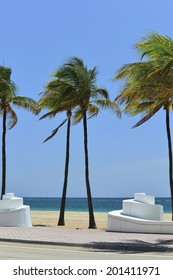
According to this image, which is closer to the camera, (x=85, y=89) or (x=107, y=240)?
(x=107, y=240)

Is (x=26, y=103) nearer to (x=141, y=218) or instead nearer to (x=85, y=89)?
(x=85, y=89)

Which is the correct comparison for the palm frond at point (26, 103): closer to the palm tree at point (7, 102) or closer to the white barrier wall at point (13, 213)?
the palm tree at point (7, 102)

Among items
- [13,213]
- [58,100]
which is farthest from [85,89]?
[13,213]

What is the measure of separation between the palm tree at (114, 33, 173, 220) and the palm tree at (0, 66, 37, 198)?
34.4 ft

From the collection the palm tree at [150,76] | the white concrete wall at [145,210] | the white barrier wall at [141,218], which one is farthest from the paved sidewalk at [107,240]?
the palm tree at [150,76]

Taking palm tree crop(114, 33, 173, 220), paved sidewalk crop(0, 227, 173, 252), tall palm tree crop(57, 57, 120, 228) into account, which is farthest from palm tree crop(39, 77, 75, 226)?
paved sidewalk crop(0, 227, 173, 252)

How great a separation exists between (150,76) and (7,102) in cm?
1676

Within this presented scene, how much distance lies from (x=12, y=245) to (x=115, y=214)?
6595 millimetres

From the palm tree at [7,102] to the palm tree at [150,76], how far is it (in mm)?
10497

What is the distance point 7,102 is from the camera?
3381 centimetres

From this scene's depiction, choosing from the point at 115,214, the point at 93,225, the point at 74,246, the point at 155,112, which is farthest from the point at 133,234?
the point at 93,225

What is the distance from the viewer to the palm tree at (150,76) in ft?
61.9
